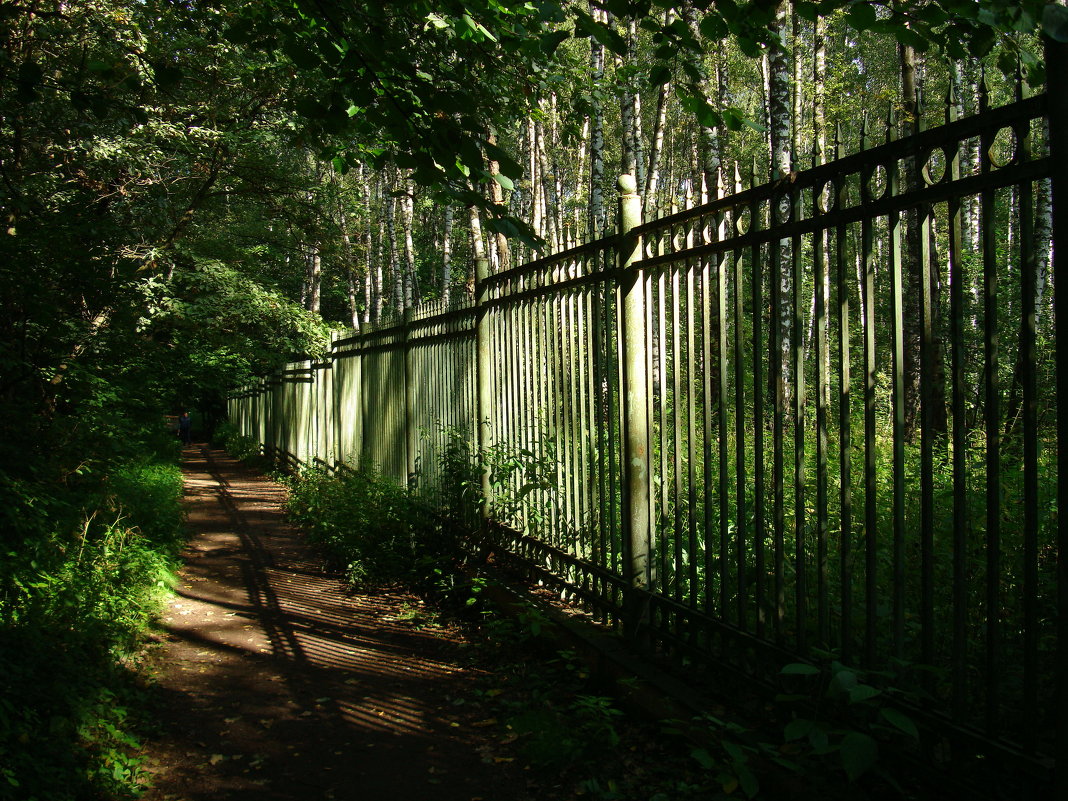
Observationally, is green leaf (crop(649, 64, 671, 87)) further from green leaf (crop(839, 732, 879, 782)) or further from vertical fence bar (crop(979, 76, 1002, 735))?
green leaf (crop(839, 732, 879, 782))

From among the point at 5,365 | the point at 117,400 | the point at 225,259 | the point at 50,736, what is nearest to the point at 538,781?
the point at 50,736

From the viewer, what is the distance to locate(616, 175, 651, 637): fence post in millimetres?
4328

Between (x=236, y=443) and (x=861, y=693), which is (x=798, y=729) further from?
(x=236, y=443)

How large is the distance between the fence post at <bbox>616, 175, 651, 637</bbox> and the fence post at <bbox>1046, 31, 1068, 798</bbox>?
2253 millimetres

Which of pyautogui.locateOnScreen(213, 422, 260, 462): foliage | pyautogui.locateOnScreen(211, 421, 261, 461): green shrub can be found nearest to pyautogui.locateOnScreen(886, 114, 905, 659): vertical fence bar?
pyautogui.locateOnScreen(211, 421, 261, 461): green shrub

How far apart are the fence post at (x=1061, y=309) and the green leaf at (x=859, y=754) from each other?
459 millimetres

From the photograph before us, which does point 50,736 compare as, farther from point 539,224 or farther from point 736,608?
point 539,224

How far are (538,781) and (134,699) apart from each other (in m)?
2.42

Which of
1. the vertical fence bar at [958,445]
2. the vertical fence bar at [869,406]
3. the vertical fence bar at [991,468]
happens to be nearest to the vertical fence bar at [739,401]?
the vertical fence bar at [869,406]

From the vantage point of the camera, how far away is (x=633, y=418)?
4.37 m

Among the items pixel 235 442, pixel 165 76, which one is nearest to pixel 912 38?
pixel 165 76

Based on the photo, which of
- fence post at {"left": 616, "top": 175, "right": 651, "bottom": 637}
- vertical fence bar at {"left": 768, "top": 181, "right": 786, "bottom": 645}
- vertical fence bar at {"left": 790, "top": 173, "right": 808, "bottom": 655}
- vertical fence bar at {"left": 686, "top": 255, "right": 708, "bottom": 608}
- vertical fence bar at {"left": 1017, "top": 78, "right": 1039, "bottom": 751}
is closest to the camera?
vertical fence bar at {"left": 1017, "top": 78, "right": 1039, "bottom": 751}

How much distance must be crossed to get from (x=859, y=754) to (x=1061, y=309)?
138cm

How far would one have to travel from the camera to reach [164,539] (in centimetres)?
864
